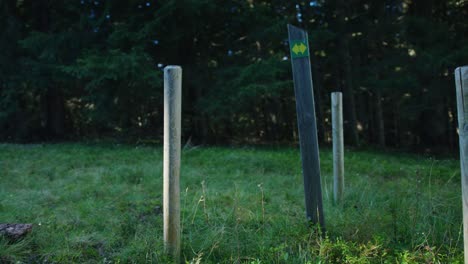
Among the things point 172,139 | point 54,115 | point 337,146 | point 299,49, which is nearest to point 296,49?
point 299,49

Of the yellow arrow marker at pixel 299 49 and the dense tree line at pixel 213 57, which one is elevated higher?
the dense tree line at pixel 213 57

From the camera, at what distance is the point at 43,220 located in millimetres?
3738

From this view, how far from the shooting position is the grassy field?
2855mm

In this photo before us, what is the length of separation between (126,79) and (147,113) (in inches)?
199

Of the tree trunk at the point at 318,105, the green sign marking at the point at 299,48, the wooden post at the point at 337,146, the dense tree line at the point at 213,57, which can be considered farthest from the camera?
the tree trunk at the point at 318,105

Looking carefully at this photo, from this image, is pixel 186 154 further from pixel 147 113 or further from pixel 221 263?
pixel 147 113

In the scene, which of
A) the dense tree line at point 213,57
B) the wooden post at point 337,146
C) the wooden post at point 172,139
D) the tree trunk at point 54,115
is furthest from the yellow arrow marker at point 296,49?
the tree trunk at point 54,115

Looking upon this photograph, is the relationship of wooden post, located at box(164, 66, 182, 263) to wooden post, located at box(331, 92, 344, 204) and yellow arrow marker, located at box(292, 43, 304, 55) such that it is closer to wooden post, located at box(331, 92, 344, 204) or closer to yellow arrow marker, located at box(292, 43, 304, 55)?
yellow arrow marker, located at box(292, 43, 304, 55)

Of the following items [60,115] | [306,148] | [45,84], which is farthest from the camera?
[60,115]

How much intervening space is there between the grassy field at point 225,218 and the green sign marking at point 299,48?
53.0 inches

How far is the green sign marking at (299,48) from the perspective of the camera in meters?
3.18

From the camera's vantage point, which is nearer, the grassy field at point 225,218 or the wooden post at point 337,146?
the grassy field at point 225,218

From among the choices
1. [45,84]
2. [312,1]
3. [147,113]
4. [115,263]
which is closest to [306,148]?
[115,263]

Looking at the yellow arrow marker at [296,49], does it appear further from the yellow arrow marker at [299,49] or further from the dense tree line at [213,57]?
the dense tree line at [213,57]
